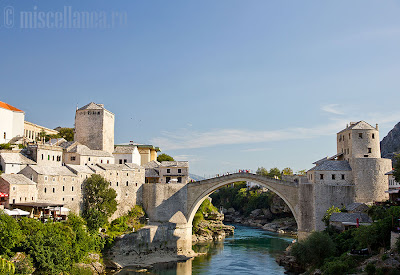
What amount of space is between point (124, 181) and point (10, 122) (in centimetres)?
1803

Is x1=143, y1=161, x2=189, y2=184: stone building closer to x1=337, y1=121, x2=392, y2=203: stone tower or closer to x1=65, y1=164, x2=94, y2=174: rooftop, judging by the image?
x1=65, y1=164, x2=94, y2=174: rooftop

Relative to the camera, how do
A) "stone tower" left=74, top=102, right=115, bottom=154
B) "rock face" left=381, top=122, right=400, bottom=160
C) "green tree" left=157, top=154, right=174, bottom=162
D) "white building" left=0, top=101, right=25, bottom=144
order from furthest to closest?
"rock face" left=381, top=122, right=400, bottom=160
"green tree" left=157, top=154, right=174, bottom=162
"stone tower" left=74, top=102, right=115, bottom=154
"white building" left=0, top=101, right=25, bottom=144

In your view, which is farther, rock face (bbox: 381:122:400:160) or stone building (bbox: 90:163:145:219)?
rock face (bbox: 381:122:400:160)

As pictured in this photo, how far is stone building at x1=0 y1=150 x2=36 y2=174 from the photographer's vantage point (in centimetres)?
4125

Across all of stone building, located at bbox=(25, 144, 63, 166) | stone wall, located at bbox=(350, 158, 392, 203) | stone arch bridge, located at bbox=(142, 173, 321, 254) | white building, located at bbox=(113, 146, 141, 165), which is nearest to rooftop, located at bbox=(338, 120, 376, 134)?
stone wall, located at bbox=(350, 158, 392, 203)

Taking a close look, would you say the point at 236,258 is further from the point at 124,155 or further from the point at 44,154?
the point at 44,154

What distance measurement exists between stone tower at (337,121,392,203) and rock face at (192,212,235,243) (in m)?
24.1

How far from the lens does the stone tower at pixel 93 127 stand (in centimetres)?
5553

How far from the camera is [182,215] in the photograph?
50.2 metres

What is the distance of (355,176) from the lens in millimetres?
44312

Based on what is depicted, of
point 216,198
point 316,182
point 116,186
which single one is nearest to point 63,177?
point 116,186

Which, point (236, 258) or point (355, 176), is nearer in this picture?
point (355, 176)

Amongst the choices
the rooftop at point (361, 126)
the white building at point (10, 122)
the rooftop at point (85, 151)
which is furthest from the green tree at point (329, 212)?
the white building at point (10, 122)

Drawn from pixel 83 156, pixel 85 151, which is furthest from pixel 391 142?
pixel 83 156
